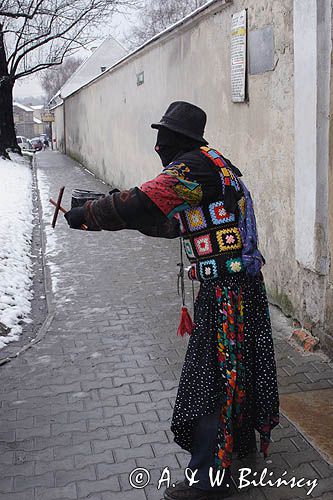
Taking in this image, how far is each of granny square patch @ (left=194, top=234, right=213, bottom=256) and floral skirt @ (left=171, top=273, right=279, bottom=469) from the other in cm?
15

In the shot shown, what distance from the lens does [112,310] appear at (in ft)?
21.0

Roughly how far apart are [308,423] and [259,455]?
1.74ft

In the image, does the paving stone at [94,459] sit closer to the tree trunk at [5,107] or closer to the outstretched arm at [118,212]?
the outstretched arm at [118,212]

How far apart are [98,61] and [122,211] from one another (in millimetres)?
45259

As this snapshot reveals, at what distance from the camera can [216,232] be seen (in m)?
3.05

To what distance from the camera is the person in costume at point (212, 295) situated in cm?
297

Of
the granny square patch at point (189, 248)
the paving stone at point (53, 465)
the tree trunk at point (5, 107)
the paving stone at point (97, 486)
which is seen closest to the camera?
the granny square patch at point (189, 248)

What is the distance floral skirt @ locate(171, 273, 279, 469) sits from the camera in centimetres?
311

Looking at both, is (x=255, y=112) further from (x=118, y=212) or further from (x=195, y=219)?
Result: (x=118, y=212)

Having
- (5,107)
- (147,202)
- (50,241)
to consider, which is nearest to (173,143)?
(147,202)

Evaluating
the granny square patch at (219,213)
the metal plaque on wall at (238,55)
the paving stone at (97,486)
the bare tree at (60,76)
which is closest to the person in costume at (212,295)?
the granny square patch at (219,213)

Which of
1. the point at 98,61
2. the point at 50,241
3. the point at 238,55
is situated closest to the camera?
the point at 238,55

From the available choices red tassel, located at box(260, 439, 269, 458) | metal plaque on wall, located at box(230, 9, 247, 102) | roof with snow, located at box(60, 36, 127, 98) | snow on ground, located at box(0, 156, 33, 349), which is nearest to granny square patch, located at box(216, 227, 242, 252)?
red tassel, located at box(260, 439, 269, 458)

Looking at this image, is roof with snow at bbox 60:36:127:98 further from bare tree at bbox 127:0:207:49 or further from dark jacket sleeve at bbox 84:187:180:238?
dark jacket sleeve at bbox 84:187:180:238
